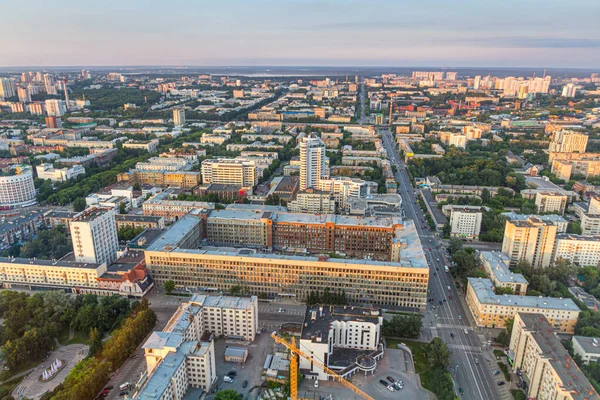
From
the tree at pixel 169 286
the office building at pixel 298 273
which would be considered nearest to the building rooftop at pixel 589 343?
the office building at pixel 298 273

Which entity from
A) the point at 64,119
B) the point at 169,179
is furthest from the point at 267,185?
the point at 64,119

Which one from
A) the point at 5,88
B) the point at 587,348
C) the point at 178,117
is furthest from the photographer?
the point at 5,88

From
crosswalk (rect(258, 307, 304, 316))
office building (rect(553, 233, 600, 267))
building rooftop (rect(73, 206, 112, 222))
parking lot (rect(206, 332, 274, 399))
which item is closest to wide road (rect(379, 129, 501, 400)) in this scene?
crosswalk (rect(258, 307, 304, 316))

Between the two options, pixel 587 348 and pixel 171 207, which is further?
pixel 171 207

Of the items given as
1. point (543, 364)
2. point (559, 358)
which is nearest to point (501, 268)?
point (559, 358)

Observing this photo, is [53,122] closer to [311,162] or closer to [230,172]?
[230,172]

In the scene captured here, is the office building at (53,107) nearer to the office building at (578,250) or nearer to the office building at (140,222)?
the office building at (140,222)
